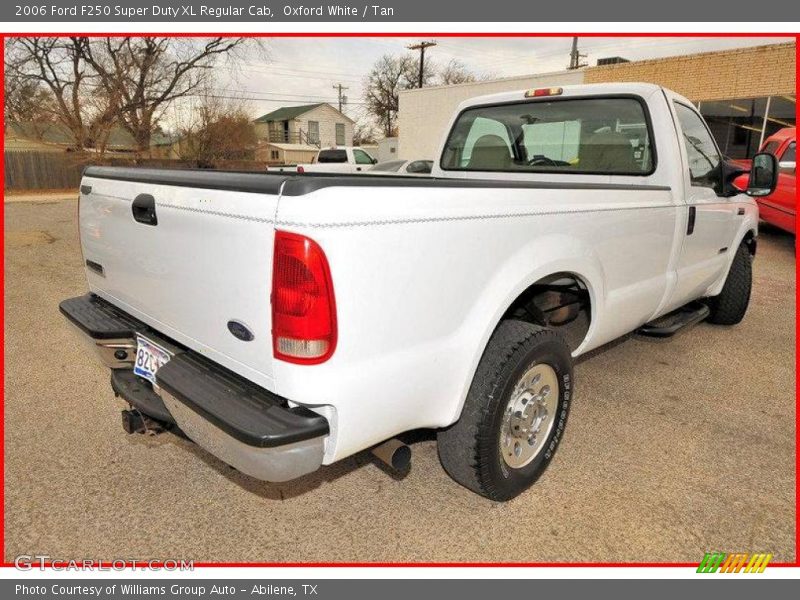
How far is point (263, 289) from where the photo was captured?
177 cm

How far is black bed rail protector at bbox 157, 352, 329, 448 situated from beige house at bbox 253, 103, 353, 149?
53450 millimetres

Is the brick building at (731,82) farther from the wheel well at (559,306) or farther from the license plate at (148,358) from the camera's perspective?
the license plate at (148,358)

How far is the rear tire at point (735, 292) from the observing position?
16.6ft

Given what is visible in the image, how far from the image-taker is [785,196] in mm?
9383

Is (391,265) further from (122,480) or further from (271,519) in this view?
(122,480)

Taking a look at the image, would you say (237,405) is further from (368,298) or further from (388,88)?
(388,88)

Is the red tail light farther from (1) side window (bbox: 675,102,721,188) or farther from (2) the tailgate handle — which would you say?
(1) side window (bbox: 675,102,721,188)

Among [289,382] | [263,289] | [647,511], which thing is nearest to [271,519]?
[289,382]

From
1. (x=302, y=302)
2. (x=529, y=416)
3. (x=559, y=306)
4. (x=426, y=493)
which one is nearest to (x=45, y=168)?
(x=559, y=306)

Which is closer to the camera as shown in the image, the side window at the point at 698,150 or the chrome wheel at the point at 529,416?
the chrome wheel at the point at 529,416

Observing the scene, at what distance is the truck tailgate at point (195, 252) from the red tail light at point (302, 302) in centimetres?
5

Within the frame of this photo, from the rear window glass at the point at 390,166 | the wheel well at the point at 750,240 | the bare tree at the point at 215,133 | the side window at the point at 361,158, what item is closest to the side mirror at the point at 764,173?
the wheel well at the point at 750,240

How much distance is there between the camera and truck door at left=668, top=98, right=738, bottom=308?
12.2 ft

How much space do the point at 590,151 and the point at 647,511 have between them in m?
2.46
